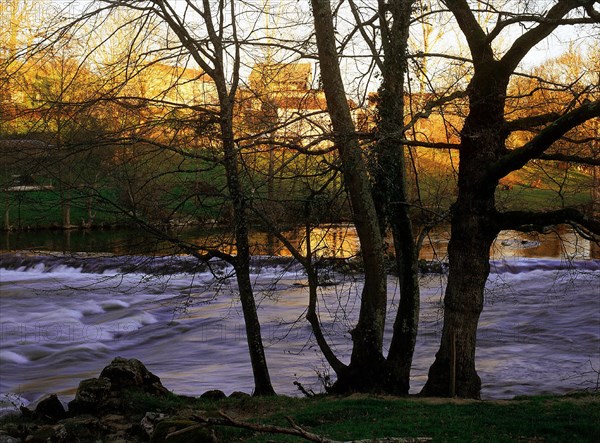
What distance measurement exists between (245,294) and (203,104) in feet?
10.4

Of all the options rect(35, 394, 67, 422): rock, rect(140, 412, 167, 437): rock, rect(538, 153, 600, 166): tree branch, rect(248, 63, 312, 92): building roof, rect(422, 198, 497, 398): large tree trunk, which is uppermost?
rect(248, 63, 312, 92): building roof

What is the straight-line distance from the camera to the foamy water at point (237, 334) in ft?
51.6

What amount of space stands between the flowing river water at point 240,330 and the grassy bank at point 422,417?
1.80 meters

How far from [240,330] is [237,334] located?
0.35 meters

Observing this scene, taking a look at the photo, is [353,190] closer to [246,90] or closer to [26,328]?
[246,90]

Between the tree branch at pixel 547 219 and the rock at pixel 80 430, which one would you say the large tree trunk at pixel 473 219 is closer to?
the tree branch at pixel 547 219

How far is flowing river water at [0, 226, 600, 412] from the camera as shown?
15.4m

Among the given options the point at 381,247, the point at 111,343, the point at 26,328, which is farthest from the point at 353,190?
Answer: the point at 26,328

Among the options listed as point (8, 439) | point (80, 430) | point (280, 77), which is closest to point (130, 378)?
point (80, 430)

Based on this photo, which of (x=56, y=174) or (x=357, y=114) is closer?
(x=56, y=174)

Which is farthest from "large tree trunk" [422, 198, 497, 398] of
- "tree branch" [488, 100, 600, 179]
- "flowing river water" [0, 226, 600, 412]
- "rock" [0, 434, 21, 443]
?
"rock" [0, 434, 21, 443]

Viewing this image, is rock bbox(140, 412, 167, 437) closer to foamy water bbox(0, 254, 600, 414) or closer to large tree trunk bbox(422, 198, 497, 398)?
foamy water bbox(0, 254, 600, 414)

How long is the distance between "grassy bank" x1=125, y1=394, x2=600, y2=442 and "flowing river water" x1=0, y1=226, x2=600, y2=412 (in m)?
1.80

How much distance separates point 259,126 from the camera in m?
12.0
